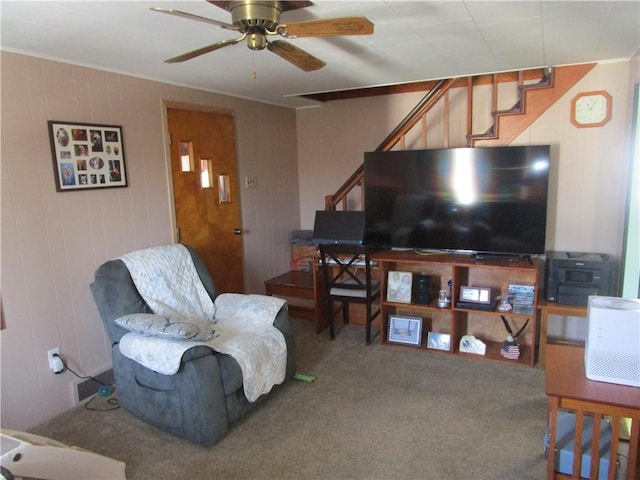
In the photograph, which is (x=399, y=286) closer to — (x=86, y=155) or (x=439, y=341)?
(x=439, y=341)

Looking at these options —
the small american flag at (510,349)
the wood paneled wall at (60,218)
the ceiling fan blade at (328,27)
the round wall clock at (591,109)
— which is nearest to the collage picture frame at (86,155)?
the wood paneled wall at (60,218)

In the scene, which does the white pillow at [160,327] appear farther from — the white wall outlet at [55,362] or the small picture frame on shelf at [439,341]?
the small picture frame on shelf at [439,341]

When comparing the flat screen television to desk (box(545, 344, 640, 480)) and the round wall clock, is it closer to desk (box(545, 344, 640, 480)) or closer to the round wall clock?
the round wall clock

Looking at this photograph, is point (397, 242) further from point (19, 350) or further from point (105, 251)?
point (19, 350)

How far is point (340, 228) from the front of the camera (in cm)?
378

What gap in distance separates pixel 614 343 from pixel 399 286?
187 centimetres

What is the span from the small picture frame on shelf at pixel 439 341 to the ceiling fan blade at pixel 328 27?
2550 millimetres

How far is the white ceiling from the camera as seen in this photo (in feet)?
6.53

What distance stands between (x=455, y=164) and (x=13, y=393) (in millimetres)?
3226

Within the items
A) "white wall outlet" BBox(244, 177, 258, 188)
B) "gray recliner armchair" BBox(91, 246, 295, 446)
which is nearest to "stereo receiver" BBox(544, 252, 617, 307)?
"gray recliner armchair" BBox(91, 246, 295, 446)

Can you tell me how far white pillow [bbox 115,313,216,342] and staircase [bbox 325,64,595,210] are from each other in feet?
7.47

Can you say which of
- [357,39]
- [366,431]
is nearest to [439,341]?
[366,431]

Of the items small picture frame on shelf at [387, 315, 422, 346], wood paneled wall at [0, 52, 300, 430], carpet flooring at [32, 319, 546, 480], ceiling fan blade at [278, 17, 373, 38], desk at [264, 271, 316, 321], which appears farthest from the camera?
desk at [264, 271, 316, 321]

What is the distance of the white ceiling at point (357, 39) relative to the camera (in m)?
1.99
